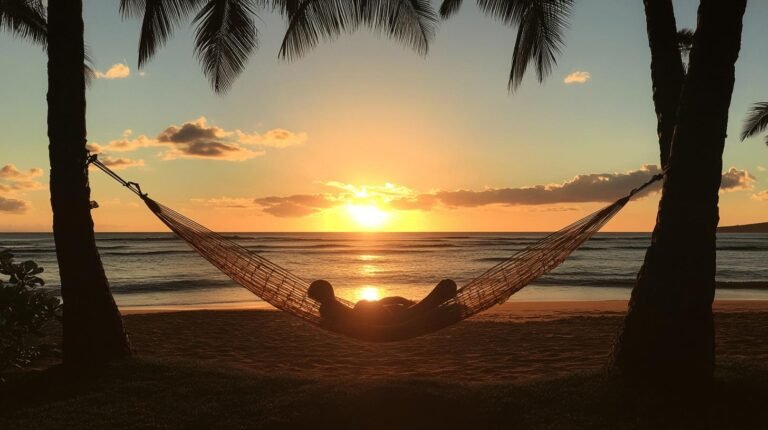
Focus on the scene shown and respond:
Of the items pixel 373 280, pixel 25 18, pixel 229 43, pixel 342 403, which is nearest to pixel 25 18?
pixel 25 18

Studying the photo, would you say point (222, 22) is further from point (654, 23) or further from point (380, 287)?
point (380, 287)

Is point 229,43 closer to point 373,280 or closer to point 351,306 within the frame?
point 351,306

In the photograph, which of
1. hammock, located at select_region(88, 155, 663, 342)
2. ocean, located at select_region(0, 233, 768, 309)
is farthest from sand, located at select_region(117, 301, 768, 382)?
ocean, located at select_region(0, 233, 768, 309)

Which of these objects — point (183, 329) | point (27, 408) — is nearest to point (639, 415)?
point (27, 408)

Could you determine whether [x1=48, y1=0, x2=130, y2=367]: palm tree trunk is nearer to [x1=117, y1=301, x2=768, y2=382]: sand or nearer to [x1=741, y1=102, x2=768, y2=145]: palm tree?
[x1=117, y1=301, x2=768, y2=382]: sand

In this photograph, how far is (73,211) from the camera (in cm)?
426

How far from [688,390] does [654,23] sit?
2.31 metres

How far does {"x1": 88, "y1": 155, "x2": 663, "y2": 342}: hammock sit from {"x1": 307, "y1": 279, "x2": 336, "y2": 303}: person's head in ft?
0.24

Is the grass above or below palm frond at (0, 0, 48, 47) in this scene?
below

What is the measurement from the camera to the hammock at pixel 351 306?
4379 mm

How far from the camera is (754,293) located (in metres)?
13.5

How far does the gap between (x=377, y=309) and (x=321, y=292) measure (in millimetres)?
481

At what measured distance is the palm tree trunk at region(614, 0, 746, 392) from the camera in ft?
10.8

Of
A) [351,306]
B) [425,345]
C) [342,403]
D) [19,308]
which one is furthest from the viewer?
[425,345]
